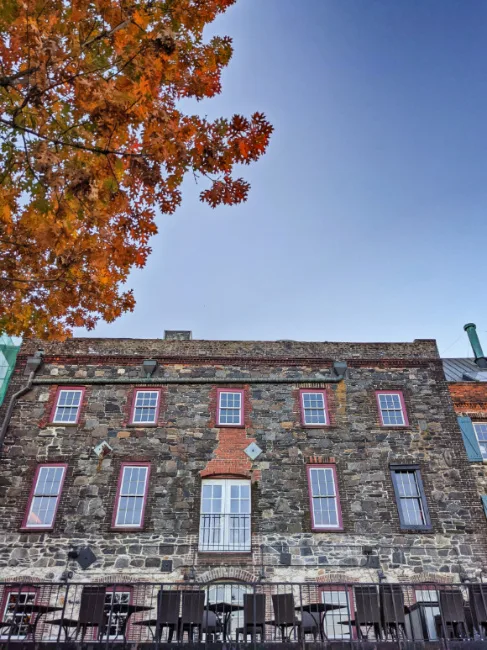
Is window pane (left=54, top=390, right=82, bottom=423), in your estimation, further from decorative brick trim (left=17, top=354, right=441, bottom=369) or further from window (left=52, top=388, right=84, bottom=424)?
decorative brick trim (left=17, top=354, right=441, bottom=369)

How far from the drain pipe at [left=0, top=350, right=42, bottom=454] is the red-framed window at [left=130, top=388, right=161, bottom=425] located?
3.08m

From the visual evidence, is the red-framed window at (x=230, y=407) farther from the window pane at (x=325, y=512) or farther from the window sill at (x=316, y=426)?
the window pane at (x=325, y=512)

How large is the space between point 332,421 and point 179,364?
16.1 ft

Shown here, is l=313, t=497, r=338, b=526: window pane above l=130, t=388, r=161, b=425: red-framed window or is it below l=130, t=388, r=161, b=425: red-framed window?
below

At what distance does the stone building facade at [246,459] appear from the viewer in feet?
43.4

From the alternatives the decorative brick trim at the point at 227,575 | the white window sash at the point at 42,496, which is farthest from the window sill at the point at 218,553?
the white window sash at the point at 42,496

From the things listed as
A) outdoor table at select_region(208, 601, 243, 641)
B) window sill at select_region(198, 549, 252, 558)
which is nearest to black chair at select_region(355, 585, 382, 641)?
outdoor table at select_region(208, 601, 243, 641)

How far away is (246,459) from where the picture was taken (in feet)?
48.4

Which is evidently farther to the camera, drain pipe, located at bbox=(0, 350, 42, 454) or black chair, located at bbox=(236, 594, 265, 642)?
drain pipe, located at bbox=(0, 350, 42, 454)

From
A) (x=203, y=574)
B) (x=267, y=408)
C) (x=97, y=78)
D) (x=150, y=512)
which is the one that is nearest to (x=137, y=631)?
(x=203, y=574)

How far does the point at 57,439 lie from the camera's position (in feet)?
48.8

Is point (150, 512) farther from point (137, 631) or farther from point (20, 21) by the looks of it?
point (20, 21)

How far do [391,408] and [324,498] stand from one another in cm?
349

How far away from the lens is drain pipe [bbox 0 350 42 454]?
14828 millimetres
